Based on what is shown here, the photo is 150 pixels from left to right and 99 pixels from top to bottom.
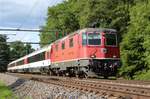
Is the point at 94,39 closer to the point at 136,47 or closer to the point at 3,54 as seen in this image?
the point at 136,47

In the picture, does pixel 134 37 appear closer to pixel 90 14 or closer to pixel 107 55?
pixel 107 55

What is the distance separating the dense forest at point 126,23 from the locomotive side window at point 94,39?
17.1ft

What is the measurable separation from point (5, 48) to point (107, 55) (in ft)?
395

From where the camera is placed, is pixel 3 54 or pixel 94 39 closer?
pixel 94 39

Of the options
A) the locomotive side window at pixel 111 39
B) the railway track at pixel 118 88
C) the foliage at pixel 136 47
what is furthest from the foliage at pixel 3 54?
the railway track at pixel 118 88

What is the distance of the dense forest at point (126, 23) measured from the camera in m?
35.4

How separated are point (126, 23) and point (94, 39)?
17.9 m

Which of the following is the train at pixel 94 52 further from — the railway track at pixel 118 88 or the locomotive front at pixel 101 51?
the railway track at pixel 118 88

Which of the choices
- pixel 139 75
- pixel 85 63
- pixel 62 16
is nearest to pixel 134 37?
pixel 139 75

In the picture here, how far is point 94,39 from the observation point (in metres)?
29.2

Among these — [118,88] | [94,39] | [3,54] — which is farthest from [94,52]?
[3,54]

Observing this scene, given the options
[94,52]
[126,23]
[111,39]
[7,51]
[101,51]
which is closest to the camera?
[94,52]

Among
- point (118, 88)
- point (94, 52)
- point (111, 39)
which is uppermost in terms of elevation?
point (111, 39)

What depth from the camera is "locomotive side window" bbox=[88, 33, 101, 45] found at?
94.9 feet
